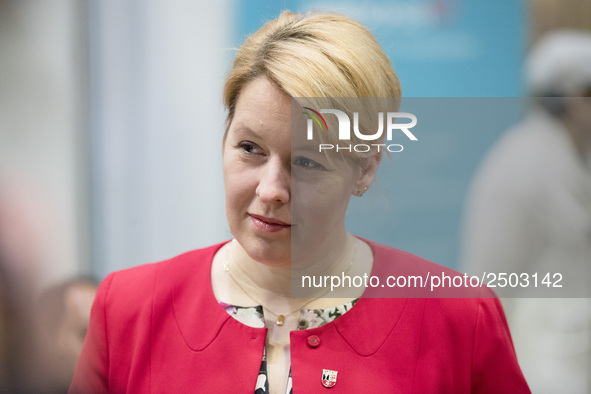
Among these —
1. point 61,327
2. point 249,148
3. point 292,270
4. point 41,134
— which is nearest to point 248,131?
point 249,148

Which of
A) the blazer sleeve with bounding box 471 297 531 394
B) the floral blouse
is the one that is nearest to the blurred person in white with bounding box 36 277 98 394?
the floral blouse

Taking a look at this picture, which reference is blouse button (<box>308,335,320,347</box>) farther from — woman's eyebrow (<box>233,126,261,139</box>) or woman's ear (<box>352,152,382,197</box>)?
woman's eyebrow (<box>233,126,261,139</box>)

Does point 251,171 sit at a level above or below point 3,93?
below

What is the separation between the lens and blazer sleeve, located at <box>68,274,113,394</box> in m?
1.38

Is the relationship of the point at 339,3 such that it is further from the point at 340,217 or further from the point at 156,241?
the point at 156,241

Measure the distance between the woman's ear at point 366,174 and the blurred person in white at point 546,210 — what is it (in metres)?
0.23

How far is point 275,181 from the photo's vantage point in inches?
45.5

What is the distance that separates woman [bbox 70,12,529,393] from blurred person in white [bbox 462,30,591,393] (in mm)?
114

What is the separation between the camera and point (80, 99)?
1.57 m

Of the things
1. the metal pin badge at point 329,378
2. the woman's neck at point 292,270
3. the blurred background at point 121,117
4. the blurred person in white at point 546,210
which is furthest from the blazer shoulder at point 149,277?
the blurred person in white at point 546,210

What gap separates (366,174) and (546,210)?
44 cm

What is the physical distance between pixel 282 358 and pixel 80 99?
0.86 metres

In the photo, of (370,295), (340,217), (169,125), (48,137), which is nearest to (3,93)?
(48,137)

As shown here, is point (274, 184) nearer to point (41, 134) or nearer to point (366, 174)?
Result: point (366, 174)
